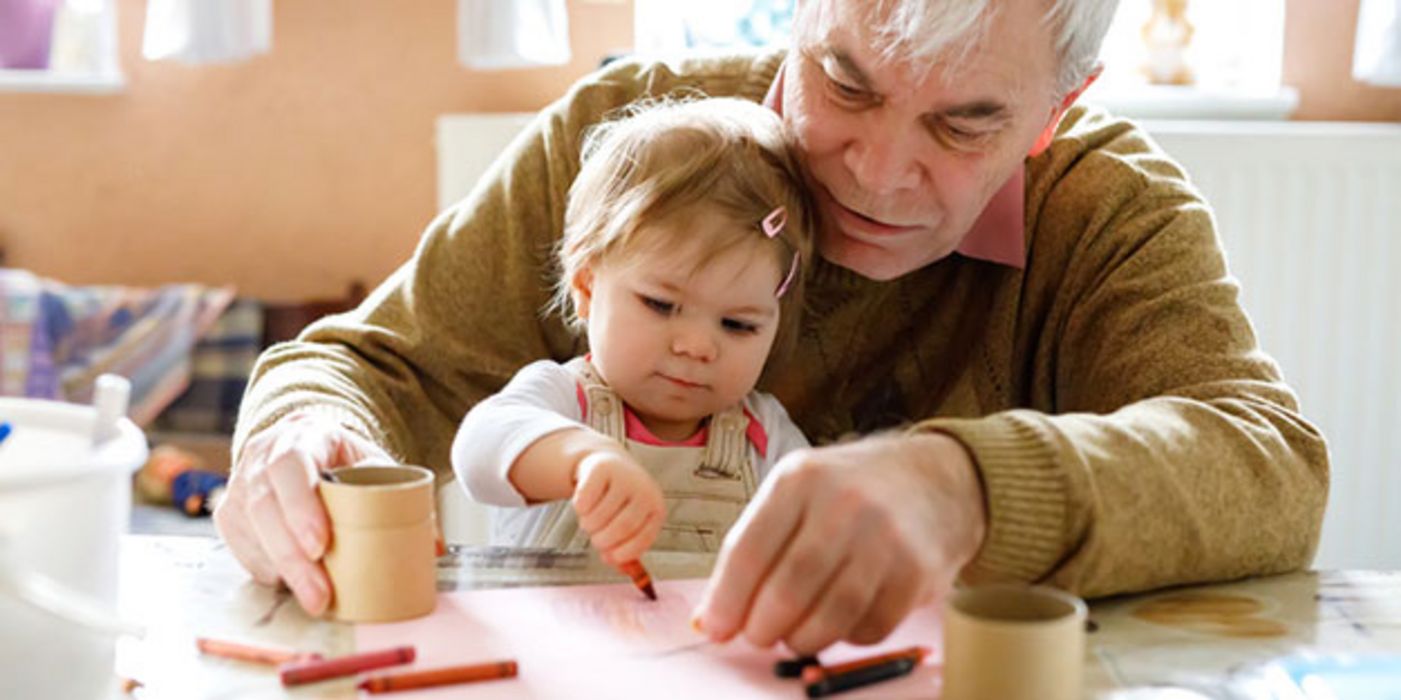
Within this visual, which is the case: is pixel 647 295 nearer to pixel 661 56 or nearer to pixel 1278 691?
pixel 661 56

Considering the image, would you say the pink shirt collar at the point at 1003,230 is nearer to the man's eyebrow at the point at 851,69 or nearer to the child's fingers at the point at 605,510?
the man's eyebrow at the point at 851,69

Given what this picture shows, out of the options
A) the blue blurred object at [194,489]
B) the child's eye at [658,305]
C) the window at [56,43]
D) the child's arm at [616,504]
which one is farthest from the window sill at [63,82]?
the child's arm at [616,504]

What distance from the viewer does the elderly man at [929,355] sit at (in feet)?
3.03

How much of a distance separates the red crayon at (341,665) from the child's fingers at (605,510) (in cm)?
16

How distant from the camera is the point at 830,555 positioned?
890mm

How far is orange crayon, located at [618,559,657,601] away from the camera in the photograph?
1038 mm

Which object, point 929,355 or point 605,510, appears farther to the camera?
point 929,355

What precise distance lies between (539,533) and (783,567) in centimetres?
50

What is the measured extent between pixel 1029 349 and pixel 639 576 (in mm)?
620

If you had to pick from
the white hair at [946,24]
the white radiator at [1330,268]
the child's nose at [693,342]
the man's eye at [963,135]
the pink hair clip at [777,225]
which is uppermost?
the white hair at [946,24]

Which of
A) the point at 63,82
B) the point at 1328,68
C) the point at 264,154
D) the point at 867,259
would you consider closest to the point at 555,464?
the point at 867,259

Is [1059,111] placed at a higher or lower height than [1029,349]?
higher

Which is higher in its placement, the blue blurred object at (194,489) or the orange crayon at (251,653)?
the orange crayon at (251,653)

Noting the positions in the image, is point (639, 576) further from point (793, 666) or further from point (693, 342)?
point (693, 342)
